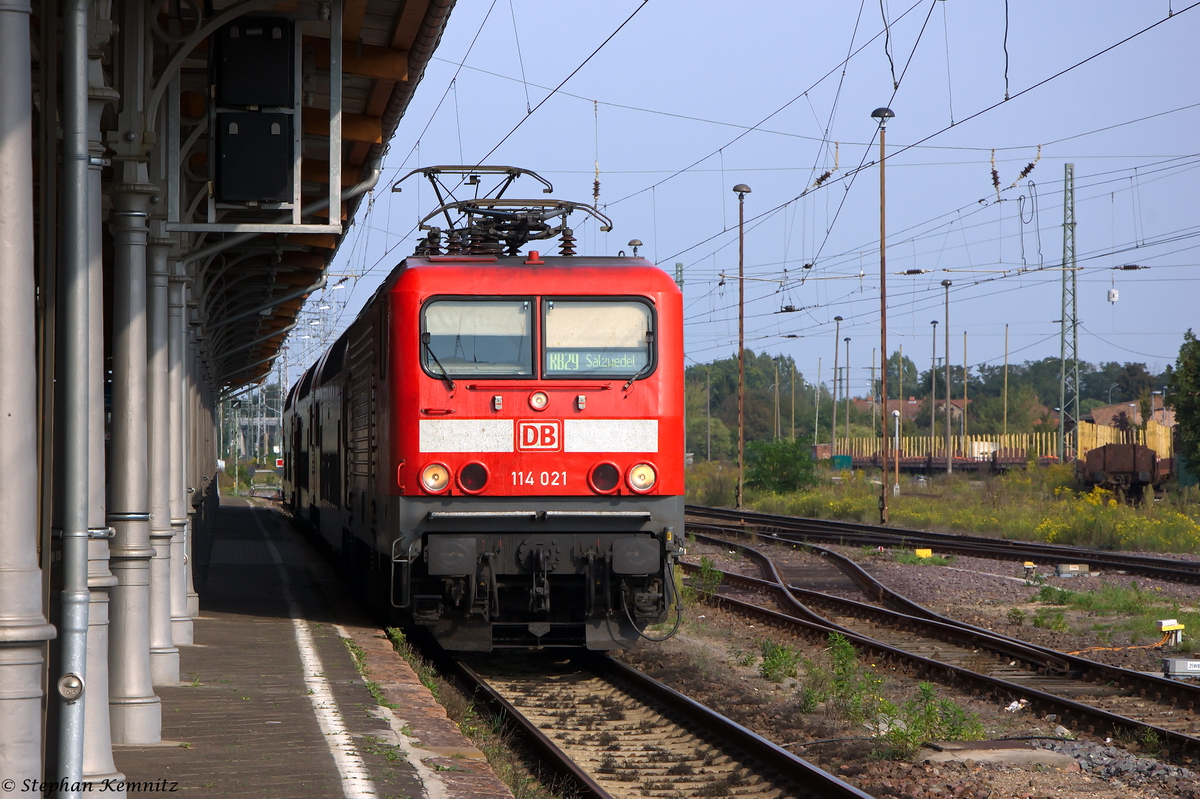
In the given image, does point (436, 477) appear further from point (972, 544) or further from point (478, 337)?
point (972, 544)

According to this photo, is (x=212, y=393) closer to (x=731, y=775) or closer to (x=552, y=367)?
(x=552, y=367)

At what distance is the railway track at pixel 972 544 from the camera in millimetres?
18453

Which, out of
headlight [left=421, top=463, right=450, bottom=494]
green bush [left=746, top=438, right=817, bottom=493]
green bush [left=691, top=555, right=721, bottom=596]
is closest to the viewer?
headlight [left=421, top=463, right=450, bottom=494]

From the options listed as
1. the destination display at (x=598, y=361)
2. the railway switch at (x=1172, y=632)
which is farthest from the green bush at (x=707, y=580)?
the destination display at (x=598, y=361)

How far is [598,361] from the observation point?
34.6ft

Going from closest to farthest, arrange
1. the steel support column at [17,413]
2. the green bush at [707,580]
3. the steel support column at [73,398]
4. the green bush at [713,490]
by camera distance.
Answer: the steel support column at [17,413] < the steel support column at [73,398] < the green bush at [707,580] < the green bush at [713,490]

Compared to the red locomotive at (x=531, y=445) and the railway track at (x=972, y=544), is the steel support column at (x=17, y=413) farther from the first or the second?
the railway track at (x=972, y=544)

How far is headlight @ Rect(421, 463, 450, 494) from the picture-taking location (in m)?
10.2

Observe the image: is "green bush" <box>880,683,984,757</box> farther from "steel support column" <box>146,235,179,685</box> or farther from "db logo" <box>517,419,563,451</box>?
"steel support column" <box>146,235,179,685</box>

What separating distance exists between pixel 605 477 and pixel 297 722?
3501 millimetres

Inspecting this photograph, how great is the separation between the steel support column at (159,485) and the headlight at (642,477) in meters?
3.49

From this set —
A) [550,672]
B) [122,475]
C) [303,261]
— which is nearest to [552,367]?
[550,672]

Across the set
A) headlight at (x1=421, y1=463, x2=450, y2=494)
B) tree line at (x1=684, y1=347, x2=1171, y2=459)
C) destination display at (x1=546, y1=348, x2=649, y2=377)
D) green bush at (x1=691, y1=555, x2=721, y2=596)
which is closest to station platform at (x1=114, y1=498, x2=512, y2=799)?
headlight at (x1=421, y1=463, x2=450, y2=494)

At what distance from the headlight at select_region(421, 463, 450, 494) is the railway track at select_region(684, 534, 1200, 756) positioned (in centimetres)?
423
